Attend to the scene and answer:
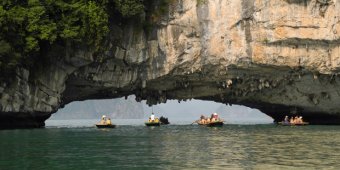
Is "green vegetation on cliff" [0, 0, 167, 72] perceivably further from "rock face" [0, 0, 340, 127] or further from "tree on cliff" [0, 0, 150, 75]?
"rock face" [0, 0, 340, 127]

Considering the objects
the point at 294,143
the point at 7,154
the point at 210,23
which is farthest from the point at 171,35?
the point at 7,154

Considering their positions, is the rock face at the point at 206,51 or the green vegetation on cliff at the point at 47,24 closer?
the green vegetation on cliff at the point at 47,24

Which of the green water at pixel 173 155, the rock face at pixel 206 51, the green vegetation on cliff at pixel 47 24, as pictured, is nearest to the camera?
the green water at pixel 173 155

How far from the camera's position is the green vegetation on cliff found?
38594mm

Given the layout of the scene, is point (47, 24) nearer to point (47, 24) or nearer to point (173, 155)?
point (47, 24)

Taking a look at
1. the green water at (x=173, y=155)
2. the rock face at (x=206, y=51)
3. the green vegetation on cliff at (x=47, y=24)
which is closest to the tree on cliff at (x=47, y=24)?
the green vegetation on cliff at (x=47, y=24)

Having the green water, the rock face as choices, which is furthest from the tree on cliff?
the green water

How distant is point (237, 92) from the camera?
5306cm

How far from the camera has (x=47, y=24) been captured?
40219mm

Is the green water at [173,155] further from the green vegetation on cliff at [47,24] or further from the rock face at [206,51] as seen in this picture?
the rock face at [206,51]

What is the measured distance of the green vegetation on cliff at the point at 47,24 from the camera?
38.6 meters

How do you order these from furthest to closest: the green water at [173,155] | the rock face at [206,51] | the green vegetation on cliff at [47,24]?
the rock face at [206,51], the green vegetation on cliff at [47,24], the green water at [173,155]

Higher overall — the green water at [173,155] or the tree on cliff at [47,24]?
the tree on cliff at [47,24]

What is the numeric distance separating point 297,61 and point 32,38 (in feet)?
75.0
